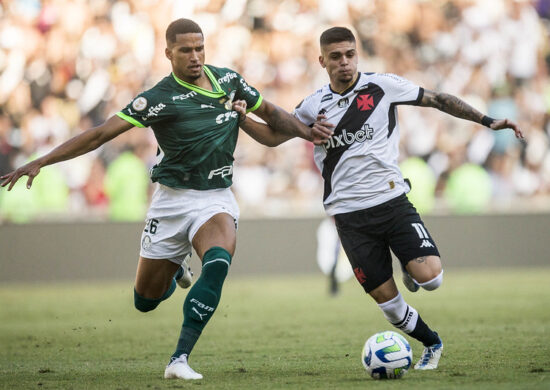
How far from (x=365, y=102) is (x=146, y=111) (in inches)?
67.1

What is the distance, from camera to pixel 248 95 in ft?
23.7

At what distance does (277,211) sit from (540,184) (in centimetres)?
576

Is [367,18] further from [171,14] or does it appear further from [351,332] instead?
[351,332]

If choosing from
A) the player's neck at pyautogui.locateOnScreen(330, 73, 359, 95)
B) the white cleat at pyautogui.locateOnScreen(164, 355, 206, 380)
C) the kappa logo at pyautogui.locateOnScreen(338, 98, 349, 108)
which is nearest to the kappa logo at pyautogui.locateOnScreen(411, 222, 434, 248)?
the kappa logo at pyautogui.locateOnScreen(338, 98, 349, 108)

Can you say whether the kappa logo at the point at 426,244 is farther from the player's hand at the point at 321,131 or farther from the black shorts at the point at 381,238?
the player's hand at the point at 321,131

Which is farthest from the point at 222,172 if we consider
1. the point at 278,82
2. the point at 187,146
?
the point at 278,82

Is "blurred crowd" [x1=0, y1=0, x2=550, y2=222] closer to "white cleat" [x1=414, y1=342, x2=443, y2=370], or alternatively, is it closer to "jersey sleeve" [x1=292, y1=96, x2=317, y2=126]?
"jersey sleeve" [x1=292, y1=96, x2=317, y2=126]

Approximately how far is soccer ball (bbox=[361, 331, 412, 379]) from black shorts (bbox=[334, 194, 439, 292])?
0.70 m

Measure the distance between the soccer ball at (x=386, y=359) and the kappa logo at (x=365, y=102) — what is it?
185cm

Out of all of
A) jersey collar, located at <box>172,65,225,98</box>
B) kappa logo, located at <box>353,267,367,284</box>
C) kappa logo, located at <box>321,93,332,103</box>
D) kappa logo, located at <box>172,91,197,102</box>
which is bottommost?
kappa logo, located at <box>353,267,367,284</box>

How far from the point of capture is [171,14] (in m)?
19.5

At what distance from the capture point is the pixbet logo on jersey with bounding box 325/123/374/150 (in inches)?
275

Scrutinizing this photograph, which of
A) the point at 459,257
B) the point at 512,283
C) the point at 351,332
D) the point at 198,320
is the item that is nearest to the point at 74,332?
the point at 351,332

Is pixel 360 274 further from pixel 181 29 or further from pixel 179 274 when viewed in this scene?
pixel 181 29
